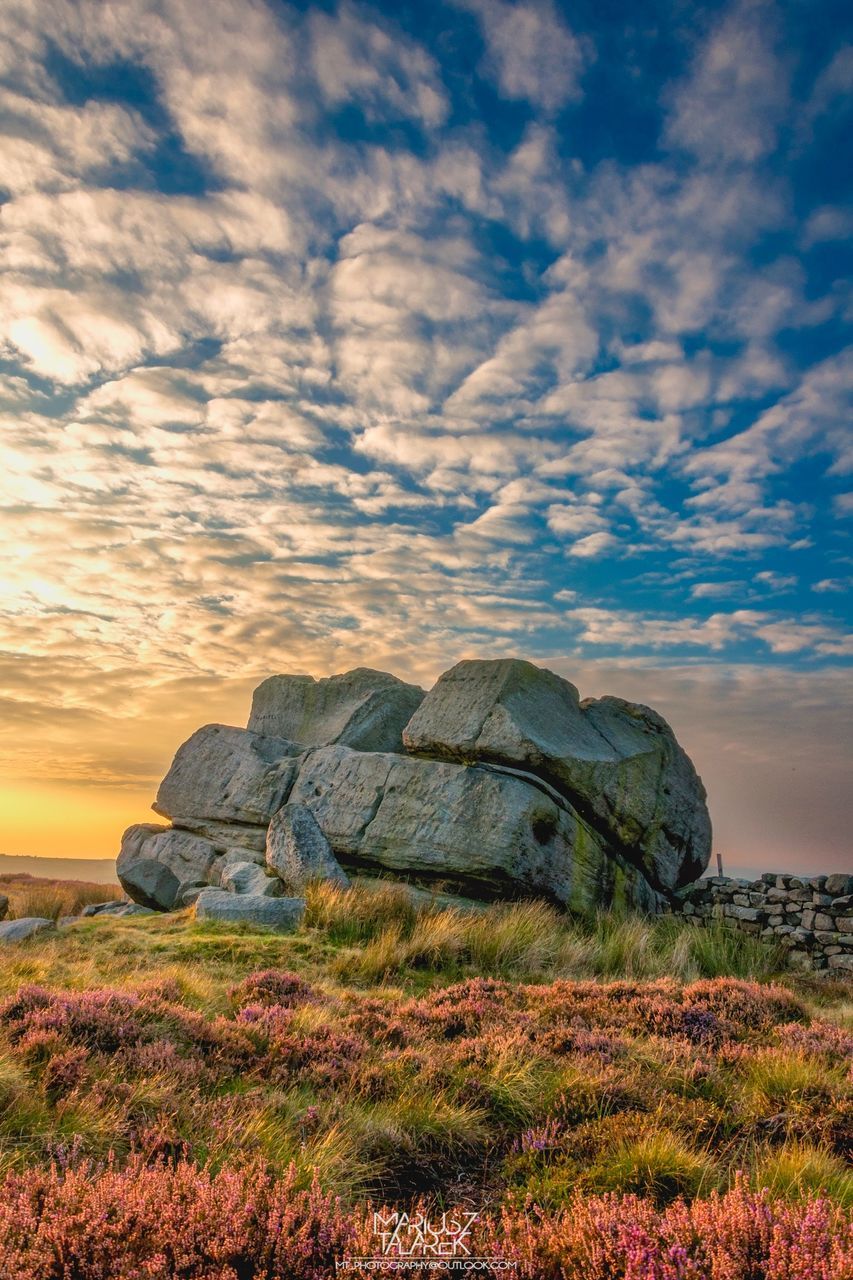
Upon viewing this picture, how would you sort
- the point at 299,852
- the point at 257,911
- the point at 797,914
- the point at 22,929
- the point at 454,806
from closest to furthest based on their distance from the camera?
1. the point at 22,929
2. the point at 257,911
3. the point at 299,852
4. the point at 454,806
5. the point at 797,914

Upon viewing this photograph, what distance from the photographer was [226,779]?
23.2 meters

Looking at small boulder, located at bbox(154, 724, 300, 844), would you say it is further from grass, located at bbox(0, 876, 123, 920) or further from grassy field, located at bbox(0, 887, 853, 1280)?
grassy field, located at bbox(0, 887, 853, 1280)

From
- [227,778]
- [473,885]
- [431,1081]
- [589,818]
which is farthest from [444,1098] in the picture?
[227,778]

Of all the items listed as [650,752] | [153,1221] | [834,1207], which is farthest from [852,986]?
[153,1221]

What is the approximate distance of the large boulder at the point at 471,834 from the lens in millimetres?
16609

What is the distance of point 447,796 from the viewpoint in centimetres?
1744

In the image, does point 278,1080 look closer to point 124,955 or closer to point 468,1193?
point 468,1193

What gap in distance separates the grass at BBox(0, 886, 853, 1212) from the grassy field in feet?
0.07

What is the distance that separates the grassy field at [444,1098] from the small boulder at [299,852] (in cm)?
562

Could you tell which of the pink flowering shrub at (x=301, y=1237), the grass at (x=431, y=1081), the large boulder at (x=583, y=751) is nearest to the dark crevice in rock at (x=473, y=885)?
the large boulder at (x=583, y=751)

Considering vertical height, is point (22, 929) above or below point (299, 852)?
below

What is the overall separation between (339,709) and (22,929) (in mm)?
12675

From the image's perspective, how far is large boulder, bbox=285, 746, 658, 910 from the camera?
1661 cm

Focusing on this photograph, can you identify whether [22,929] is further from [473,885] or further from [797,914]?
[797,914]
